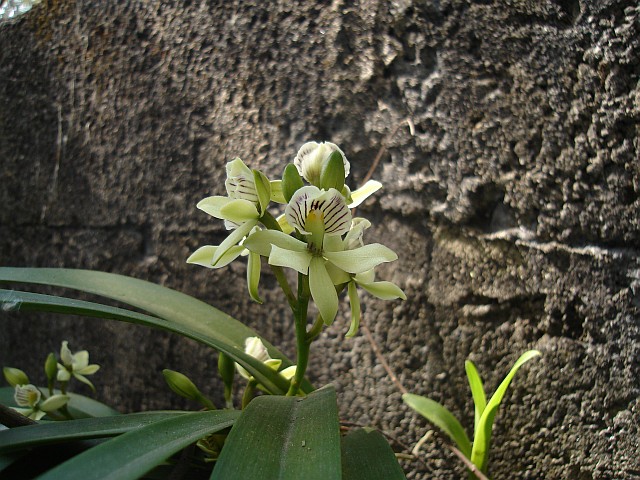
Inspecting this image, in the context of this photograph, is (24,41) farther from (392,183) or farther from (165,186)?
(392,183)

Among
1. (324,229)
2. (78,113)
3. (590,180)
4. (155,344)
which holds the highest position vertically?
(78,113)

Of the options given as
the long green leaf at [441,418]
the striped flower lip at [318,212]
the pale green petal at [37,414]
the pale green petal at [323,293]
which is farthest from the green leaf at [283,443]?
the pale green petal at [37,414]

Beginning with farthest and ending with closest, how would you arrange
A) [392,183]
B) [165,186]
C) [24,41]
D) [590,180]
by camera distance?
[24,41] → [165,186] → [392,183] → [590,180]

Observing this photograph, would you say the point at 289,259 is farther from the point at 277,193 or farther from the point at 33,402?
the point at 33,402

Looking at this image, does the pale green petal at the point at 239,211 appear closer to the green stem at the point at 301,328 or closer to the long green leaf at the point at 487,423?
the green stem at the point at 301,328

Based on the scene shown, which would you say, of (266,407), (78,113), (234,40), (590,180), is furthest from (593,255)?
(78,113)

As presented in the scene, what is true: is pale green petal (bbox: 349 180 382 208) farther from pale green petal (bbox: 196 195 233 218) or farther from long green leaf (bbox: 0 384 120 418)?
long green leaf (bbox: 0 384 120 418)

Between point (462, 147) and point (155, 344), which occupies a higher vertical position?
point (462, 147)

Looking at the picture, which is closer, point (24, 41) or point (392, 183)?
point (392, 183)
